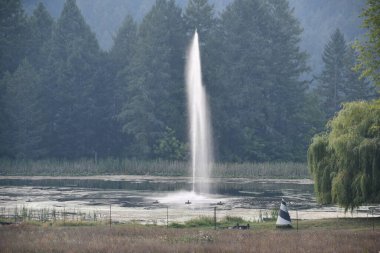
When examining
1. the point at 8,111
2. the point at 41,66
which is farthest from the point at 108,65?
the point at 8,111

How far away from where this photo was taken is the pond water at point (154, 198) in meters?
44.2

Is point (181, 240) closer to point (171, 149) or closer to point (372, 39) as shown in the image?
point (372, 39)

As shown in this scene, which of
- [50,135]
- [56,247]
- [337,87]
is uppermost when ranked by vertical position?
[337,87]

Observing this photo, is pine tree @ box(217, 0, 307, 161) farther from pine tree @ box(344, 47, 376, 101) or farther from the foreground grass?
the foreground grass

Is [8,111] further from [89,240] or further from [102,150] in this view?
[89,240]

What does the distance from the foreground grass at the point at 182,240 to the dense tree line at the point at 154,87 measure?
6058cm

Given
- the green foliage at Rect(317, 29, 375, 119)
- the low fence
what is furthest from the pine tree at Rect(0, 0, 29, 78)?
the low fence

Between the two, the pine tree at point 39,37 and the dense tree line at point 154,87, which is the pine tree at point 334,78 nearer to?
the dense tree line at point 154,87

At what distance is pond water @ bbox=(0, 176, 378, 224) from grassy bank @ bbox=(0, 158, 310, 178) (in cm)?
309

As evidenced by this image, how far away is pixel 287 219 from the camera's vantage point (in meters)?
34.1

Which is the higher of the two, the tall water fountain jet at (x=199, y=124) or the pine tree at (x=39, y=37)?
the pine tree at (x=39, y=37)

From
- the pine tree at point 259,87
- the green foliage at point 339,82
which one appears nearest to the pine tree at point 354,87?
the green foliage at point 339,82

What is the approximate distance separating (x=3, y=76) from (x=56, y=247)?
78.8 metres

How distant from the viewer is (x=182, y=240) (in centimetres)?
2877
